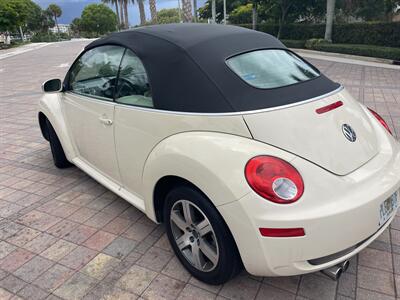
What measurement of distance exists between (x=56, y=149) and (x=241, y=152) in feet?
9.64

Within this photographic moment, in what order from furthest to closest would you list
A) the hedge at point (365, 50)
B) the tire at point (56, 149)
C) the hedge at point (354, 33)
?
the hedge at point (354, 33) < the hedge at point (365, 50) < the tire at point (56, 149)

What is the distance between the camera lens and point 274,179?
1.80 meters

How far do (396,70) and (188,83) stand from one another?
42.6 feet

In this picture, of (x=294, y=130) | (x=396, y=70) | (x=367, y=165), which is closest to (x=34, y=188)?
(x=294, y=130)

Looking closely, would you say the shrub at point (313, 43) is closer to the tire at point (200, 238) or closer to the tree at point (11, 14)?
the tire at point (200, 238)

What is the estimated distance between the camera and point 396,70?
12.7 m

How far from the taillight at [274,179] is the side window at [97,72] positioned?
1.53m

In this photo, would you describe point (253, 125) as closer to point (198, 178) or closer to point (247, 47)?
point (198, 178)

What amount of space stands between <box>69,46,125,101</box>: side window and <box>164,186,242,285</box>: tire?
1129mm

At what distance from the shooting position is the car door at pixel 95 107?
9.45 feet

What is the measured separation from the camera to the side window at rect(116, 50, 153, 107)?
2510 mm

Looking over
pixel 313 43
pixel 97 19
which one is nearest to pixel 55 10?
pixel 97 19

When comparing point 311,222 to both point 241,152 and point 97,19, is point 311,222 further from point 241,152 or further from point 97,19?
point 97,19

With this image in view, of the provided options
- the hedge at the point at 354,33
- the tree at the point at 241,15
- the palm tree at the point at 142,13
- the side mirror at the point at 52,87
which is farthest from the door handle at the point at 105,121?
the palm tree at the point at 142,13
